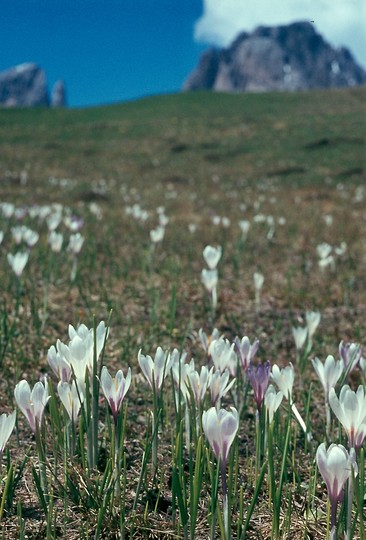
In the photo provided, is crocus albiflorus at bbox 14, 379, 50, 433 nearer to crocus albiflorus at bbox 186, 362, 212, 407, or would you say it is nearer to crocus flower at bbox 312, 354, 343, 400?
crocus albiflorus at bbox 186, 362, 212, 407

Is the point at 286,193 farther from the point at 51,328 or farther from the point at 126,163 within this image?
the point at 51,328

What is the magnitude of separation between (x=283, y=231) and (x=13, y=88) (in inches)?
7804

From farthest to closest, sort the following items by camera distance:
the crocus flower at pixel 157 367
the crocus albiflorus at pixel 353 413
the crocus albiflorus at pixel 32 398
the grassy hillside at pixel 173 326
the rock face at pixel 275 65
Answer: the rock face at pixel 275 65 < the crocus flower at pixel 157 367 < the grassy hillside at pixel 173 326 < the crocus albiflorus at pixel 32 398 < the crocus albiflorus at pixel 353 413

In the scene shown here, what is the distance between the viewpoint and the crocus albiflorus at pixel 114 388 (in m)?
1.57

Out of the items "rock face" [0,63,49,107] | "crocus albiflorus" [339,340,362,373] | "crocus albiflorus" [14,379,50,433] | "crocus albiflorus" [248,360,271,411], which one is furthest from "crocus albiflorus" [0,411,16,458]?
"rock face" [0,63,49,107]

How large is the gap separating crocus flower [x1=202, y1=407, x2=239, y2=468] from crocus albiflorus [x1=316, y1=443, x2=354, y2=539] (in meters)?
0.22

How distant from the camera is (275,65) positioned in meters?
178

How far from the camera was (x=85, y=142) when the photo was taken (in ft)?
99.4

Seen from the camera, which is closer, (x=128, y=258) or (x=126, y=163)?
(x=128, y=258)

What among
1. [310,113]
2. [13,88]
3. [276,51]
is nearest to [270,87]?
[276,51]

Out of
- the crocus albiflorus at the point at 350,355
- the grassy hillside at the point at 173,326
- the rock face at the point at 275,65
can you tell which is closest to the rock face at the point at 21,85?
the rock face at the point at 275,65

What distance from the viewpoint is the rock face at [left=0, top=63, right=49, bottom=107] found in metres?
183

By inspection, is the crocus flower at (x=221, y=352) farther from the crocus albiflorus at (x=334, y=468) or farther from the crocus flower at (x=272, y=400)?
the crocus albiflorus at (x=334, y=468)

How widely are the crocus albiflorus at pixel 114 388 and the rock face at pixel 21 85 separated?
7649 inches
